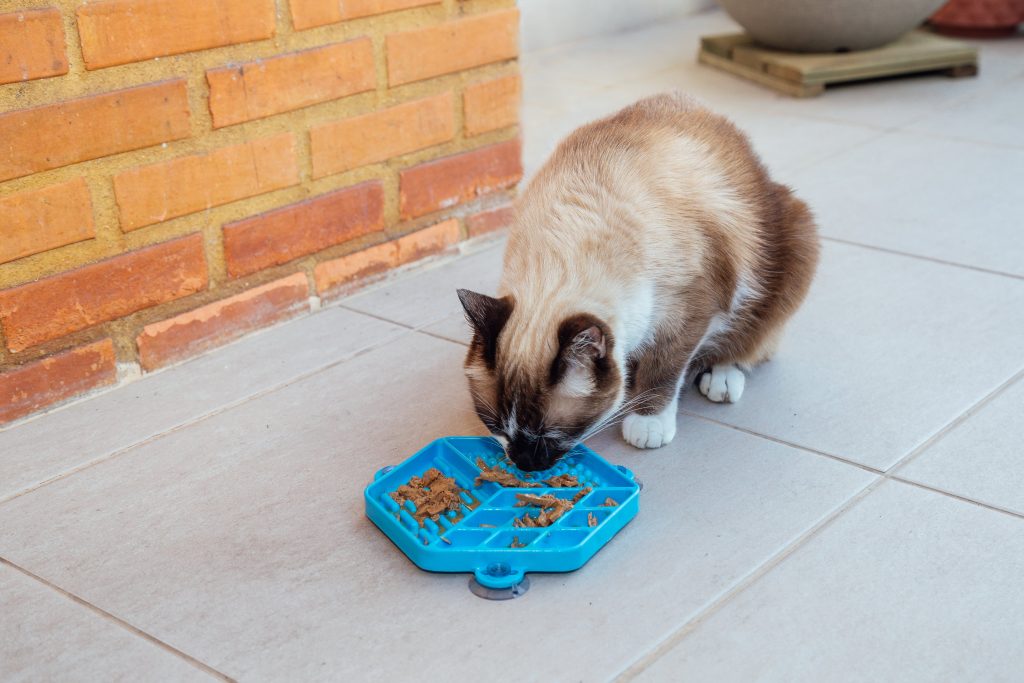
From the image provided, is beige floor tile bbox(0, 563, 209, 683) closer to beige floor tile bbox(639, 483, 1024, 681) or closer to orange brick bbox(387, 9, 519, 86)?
beige floor tile bbox(639, 483, 1024, 681)

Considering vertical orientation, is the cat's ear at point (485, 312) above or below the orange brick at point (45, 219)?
below

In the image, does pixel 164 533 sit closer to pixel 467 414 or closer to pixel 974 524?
pixel 467 414

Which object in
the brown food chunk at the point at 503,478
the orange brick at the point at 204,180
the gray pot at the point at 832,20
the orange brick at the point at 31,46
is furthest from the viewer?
the gray pot at the point at 832,20

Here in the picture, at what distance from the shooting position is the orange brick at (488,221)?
11.3 feet

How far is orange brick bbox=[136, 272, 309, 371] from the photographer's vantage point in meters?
2.74

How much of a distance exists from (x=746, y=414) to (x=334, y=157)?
1.32m

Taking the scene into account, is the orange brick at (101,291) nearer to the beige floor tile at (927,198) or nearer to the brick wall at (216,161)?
the brick wall at (216,161)

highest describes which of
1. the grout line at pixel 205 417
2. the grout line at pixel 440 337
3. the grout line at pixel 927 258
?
the grout line at pixel 927 258

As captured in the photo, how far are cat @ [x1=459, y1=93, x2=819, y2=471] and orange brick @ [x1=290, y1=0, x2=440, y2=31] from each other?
788mm

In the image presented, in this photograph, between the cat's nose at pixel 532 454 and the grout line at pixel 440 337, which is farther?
the grout line at pixel 440 337

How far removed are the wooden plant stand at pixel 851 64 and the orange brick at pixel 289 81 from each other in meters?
2.49

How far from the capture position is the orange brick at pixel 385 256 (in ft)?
10.2

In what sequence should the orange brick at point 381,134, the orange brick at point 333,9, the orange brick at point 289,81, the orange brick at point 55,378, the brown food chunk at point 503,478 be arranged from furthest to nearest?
the orange brick at point 381,134 < the orange brick at point 333,9 < the orange brick at point 289,81 < the orange brick at point 55,378 < the brown food chunk at point 503,478

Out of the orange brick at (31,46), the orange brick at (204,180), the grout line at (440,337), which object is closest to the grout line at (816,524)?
the grout line at (440,337)
